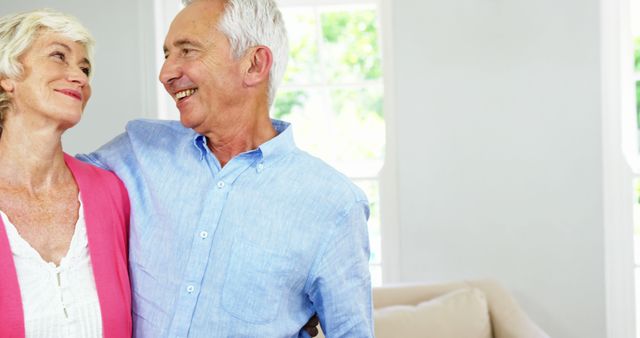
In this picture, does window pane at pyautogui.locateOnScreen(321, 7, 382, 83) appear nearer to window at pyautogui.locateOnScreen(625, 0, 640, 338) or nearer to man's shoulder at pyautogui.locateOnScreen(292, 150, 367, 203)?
window at pyautogui.locateOnScreen(625, 0, 640, 338)

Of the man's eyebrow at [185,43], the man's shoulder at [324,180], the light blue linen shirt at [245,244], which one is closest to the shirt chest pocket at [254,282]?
the light blue linen shirt at [245,244]

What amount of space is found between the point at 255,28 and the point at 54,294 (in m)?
0.76

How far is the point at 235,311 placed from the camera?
195 cm

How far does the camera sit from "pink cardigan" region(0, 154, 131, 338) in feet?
5.84

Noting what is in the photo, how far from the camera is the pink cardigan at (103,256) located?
178 centimetres

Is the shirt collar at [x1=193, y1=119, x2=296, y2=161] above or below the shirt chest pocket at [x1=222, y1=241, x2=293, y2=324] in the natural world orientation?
above

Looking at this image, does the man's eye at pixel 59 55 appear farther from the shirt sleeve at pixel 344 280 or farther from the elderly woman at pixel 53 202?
the shirt sleeve at pixel 344 280

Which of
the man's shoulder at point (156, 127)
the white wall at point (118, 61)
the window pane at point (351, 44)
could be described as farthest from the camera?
the window pane at point (351, 44)

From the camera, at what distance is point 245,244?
6.47ft

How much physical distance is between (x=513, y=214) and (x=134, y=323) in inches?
91.3

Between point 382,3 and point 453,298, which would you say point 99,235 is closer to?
point 453,298

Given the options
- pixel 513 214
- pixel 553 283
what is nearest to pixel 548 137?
pixel 513 214

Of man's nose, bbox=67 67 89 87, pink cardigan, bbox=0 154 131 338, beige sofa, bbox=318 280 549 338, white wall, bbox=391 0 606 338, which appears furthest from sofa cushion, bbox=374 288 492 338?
man's nose, bbox=67 67 89 87

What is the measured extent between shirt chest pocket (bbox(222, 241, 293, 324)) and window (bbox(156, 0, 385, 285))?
2194 mm
